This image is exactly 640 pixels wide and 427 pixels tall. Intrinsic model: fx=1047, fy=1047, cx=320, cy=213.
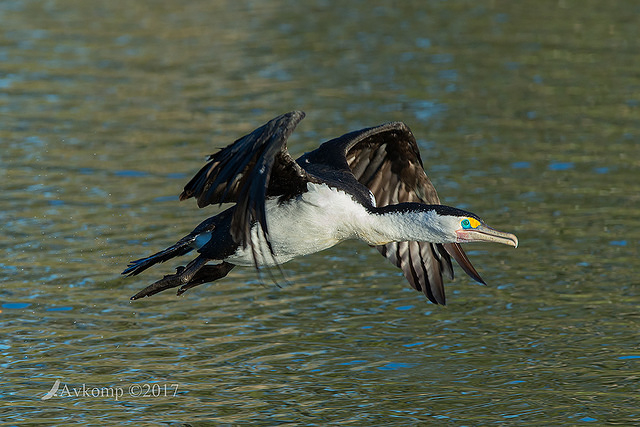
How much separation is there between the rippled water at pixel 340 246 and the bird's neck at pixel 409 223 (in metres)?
1.22

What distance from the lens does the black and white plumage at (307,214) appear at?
7.48 m

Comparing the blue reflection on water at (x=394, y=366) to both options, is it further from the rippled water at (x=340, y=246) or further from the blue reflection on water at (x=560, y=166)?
Result: the blue reflection on water at (x=560, y=166)

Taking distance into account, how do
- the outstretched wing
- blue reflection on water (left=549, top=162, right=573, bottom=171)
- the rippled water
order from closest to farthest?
the outstretched wing
the rippled water
blue reflection on water (left=549, top=162, right=573, bottom=171)

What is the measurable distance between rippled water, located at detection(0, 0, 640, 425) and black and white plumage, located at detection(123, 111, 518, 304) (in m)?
0.75

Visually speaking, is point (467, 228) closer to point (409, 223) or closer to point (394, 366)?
point (409, 223)

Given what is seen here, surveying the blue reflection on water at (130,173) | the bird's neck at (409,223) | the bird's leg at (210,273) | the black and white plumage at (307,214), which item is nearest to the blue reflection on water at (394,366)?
the black and white plumage at (307,214)

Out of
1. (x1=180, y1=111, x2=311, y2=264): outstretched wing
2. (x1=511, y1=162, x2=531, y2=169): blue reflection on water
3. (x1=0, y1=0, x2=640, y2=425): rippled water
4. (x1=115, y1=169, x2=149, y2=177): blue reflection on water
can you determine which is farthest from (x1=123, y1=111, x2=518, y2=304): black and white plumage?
(x1=115, y1=169, x2=149, y2=177): blue reflection on water

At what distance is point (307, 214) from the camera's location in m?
8.38

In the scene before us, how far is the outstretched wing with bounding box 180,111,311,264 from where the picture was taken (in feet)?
23.7

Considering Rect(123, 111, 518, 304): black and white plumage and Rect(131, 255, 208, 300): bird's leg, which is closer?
Rect(123, 111, 518, 304): black and white plumage

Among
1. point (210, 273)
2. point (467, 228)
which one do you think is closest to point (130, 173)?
point (210, 273)

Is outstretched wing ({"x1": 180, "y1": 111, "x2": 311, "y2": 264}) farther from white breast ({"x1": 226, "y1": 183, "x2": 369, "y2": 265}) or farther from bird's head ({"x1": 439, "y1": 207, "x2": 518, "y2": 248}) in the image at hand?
bird's head ({"x1": 439, "y1": 207, "x2": 518, "y2": 248})

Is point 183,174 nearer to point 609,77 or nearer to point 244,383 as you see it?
point 244,383

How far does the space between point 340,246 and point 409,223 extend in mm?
4086
